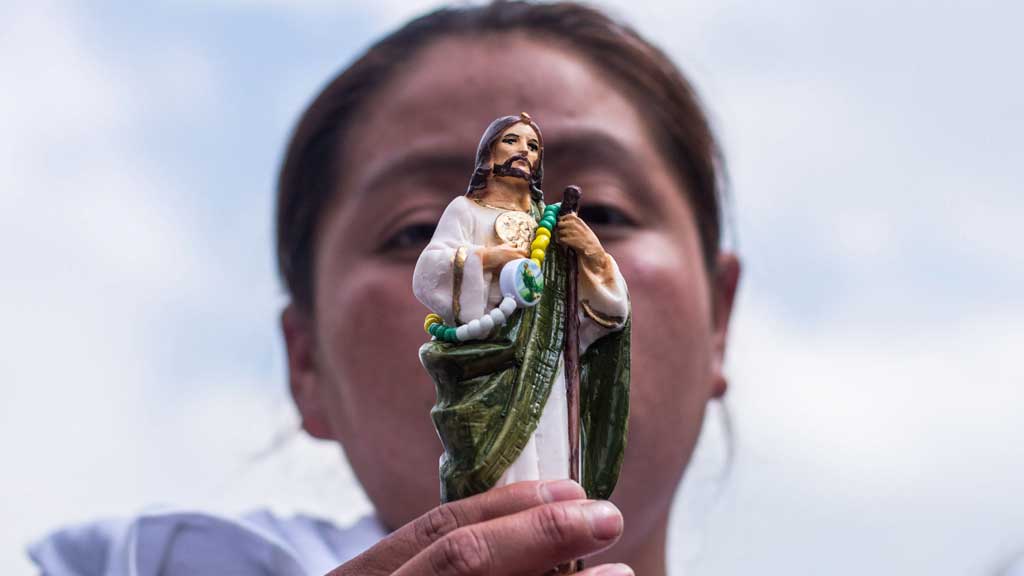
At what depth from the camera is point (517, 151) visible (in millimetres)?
2682

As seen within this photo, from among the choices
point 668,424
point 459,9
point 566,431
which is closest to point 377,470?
point 668,424

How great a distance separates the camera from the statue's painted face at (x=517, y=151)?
2662mm

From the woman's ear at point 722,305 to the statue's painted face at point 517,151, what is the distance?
203 cm

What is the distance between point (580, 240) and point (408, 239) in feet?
4.92

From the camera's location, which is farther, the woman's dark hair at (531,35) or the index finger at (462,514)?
the woman's dark hair at (531,35)

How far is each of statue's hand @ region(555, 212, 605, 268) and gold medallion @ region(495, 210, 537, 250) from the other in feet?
0.23

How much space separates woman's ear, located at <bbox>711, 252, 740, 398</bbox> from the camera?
4648 mm

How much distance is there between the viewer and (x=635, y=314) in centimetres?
375

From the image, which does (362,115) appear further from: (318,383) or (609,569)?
(609,569)

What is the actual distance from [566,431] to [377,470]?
1575mm

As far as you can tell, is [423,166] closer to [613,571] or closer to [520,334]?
[520,334]

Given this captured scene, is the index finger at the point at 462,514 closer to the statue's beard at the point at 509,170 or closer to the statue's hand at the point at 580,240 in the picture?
the statue's hand at the point at 580,240

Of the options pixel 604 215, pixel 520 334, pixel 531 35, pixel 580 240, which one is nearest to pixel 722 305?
pixel 604 215

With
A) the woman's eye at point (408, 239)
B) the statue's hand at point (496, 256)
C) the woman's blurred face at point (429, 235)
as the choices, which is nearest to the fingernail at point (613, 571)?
the statue's hand at point (496, 256)
